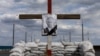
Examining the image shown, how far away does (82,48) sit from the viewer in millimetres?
14281

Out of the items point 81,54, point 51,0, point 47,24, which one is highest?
point 51,0

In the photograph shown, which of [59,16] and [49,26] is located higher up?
[59,16]

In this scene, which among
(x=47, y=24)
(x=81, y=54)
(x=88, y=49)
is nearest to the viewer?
(x=47, y=24)

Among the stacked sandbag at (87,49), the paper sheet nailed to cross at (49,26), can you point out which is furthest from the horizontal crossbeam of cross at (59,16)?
the stacked sandbag at (87,49)

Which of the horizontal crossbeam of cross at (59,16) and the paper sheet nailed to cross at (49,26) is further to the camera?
the horizontal crossbeam of cross at (59,16)

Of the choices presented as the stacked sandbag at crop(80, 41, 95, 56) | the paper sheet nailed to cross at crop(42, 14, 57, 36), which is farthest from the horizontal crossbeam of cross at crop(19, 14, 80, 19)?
the stacked sandbag at crop(80, 41, 95, 56)

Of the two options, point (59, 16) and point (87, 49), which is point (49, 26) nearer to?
point (59, 16)

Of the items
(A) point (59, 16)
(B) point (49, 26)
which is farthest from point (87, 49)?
(B) point (49, 26)

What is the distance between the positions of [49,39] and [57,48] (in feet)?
18.1

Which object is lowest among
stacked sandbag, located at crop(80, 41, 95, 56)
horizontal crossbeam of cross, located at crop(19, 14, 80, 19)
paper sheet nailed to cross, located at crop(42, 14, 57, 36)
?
stacked sandbag, located at crop(80, 41, 95, 56)

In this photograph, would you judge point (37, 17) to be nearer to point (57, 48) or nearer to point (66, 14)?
point (66, 14)

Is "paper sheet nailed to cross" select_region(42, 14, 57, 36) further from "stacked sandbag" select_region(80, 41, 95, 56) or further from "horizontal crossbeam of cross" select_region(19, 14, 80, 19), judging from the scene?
"stacked sandbag" select_region(80, 41, 95, 56)

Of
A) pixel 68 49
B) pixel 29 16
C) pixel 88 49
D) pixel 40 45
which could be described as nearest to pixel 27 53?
pixel 40 45

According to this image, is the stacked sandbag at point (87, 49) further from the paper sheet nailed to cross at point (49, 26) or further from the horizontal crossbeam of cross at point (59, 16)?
the paper sheet nailed to cross at point (49, 26)
